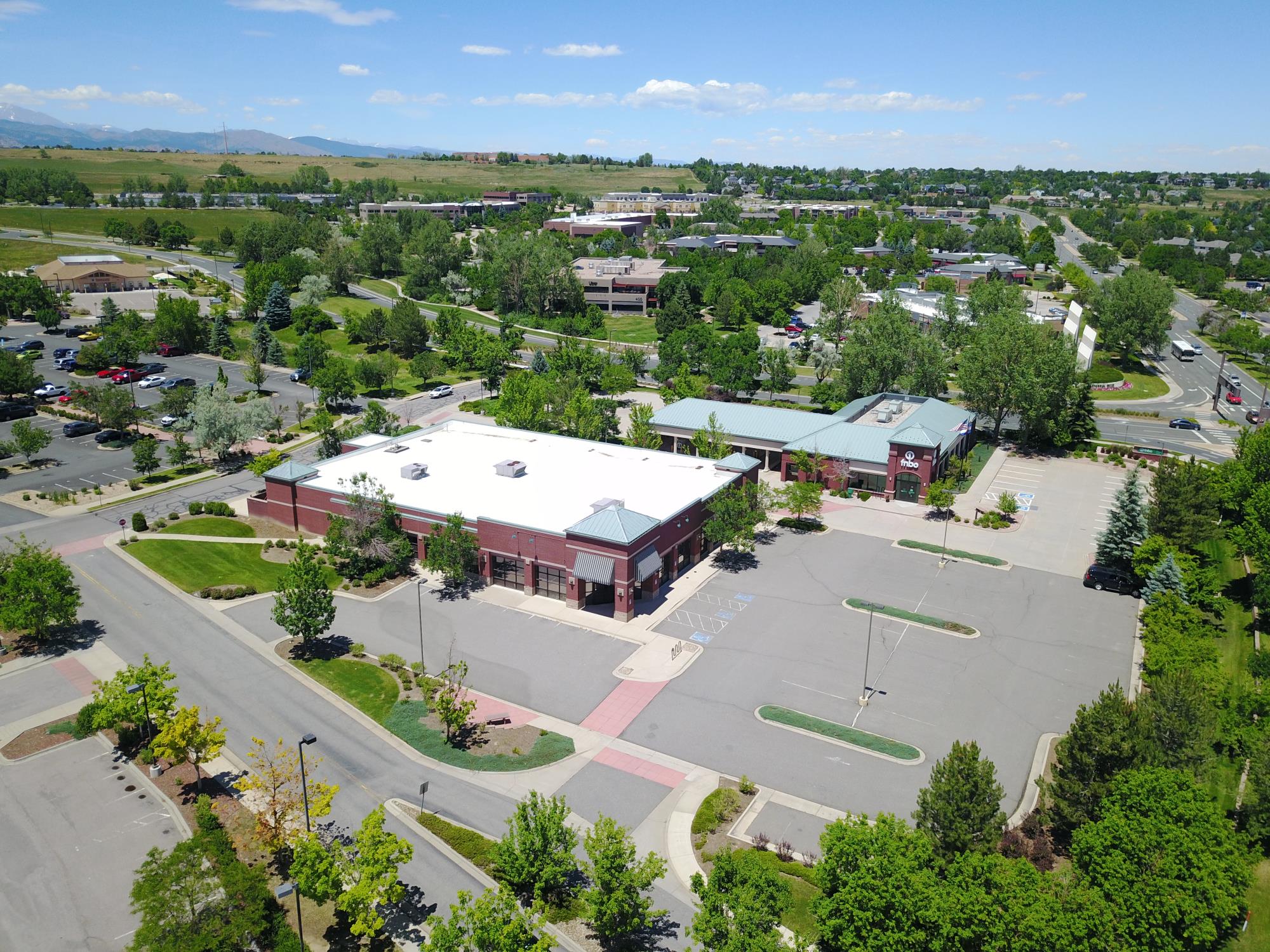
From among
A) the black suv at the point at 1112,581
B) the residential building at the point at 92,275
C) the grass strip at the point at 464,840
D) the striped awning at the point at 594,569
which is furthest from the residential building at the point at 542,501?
the residential building at the point at 92,275

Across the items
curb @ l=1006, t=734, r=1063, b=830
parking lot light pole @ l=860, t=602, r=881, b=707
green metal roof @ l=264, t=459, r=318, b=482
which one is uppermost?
green metal roof @ l=264, t=459, r=318, b=482

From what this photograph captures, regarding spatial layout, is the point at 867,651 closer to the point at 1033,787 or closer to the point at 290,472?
the point at 1033,787

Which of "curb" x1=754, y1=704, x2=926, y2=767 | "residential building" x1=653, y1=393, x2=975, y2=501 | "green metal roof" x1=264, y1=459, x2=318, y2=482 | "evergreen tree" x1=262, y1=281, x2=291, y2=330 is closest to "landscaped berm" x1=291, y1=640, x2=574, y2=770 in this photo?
"curb" x1=754, y1=704, x2=926, y2=767

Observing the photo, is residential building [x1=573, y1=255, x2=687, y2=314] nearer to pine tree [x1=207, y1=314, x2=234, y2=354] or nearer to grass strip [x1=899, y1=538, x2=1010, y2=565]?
pine tree [x1=207, y1=314, x2=234, y2=354]

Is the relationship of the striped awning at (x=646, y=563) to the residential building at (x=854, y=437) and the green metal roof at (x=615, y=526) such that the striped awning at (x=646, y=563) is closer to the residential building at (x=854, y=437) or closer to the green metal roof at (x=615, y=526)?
the green metal roof at (x=615, y=526)

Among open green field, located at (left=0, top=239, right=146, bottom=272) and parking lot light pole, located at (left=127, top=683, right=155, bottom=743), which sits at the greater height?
open green field, located at (left=0, top=239, right=146, bottom=272)

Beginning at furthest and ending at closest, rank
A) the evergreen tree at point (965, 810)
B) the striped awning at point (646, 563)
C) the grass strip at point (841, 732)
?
the striped awning at point (646, 563) → the grass strip at point (841, 732) → the evergreen tree at point (965, 810)

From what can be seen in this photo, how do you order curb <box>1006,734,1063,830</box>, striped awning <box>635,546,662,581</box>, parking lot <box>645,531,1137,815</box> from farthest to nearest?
striped awning <box>635,546,662,581</box> < parking lot <box>645,531,1137,815</box> < curb <box>1006,734,1063,830</box>
